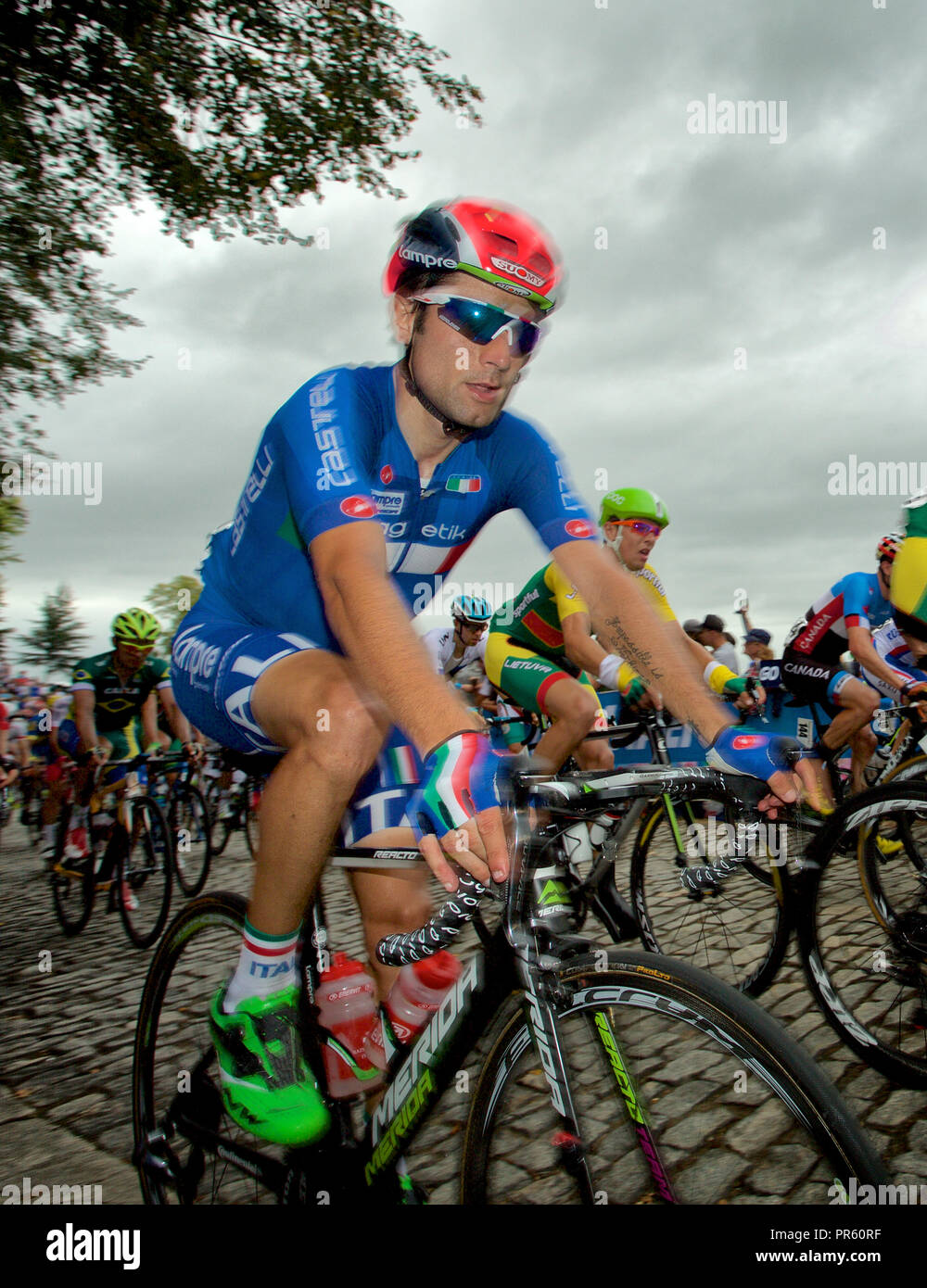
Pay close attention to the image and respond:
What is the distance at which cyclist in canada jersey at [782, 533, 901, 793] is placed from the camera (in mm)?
6988

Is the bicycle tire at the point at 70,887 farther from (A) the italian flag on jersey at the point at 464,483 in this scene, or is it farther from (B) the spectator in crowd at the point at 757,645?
(B) the spectator in crowd at the point at 757,645

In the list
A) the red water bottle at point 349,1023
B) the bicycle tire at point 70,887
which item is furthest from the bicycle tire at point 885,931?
the bicycle tire at point 70,887

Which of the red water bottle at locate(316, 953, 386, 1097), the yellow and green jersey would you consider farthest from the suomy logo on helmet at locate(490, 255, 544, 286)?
the yellow and green jersey

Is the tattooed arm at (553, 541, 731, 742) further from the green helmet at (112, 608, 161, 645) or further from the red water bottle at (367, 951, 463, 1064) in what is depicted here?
the green helmet at (112, 608, 161, 645)

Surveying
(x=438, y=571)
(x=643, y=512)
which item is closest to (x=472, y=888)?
(x=438, y=571)

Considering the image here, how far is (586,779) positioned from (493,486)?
4.37 feet

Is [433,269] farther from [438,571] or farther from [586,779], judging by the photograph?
[586,779]

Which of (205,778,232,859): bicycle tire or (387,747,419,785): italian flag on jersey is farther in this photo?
(205,778,232,859): bicycle tire

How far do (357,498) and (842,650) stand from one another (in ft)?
21.4

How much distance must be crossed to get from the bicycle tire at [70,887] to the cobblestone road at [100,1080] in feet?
1.69

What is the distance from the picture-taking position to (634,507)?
18.1 feet

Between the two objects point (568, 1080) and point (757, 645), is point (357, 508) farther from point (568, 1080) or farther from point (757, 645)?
point (757, 645)

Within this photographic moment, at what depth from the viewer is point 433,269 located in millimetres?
2338
